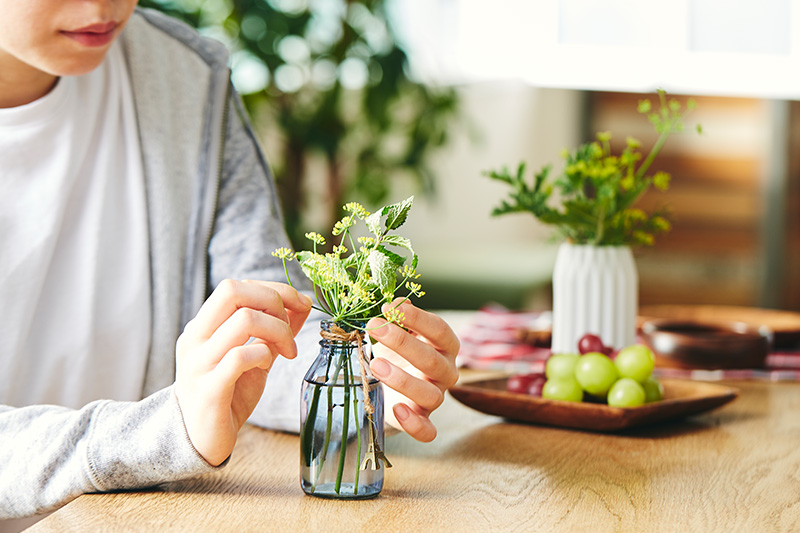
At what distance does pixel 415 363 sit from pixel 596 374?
13.6 inches

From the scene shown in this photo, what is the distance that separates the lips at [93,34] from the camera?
0.93m

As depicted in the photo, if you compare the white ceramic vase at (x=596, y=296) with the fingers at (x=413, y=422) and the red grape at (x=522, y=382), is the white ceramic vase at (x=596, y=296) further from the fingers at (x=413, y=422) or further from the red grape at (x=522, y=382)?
the fingers at (x=413, y=422)

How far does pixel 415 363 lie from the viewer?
31.2 inches

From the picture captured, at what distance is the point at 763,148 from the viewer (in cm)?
472

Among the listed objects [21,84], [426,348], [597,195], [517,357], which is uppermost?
[21,84]

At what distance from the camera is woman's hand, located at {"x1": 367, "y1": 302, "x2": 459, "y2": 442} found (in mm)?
742

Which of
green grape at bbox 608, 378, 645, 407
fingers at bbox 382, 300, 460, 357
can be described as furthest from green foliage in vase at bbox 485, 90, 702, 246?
fingers at bbox 382, 300, 460, 357

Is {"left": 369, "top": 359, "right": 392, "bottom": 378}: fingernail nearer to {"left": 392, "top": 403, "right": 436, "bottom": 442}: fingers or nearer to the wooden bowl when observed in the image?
{"left": 392, "top": 403, "right": 436, "bottom": 442}: fingers

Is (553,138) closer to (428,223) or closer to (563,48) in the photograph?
(563,48)

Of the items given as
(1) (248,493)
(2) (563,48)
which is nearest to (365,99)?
(2) (563,48)

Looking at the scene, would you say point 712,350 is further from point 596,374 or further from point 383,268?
point 383,268

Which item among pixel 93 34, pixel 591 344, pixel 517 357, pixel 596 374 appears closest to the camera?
pixel 93 34

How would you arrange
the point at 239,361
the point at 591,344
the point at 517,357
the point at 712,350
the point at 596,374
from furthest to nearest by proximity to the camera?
the point at 517,357 < the point at 712,350 < the point at 591,344 < the point at 596,374 < the point at 239,361

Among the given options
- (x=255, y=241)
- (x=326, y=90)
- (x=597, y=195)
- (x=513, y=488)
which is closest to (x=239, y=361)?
(x=513, y=488)
